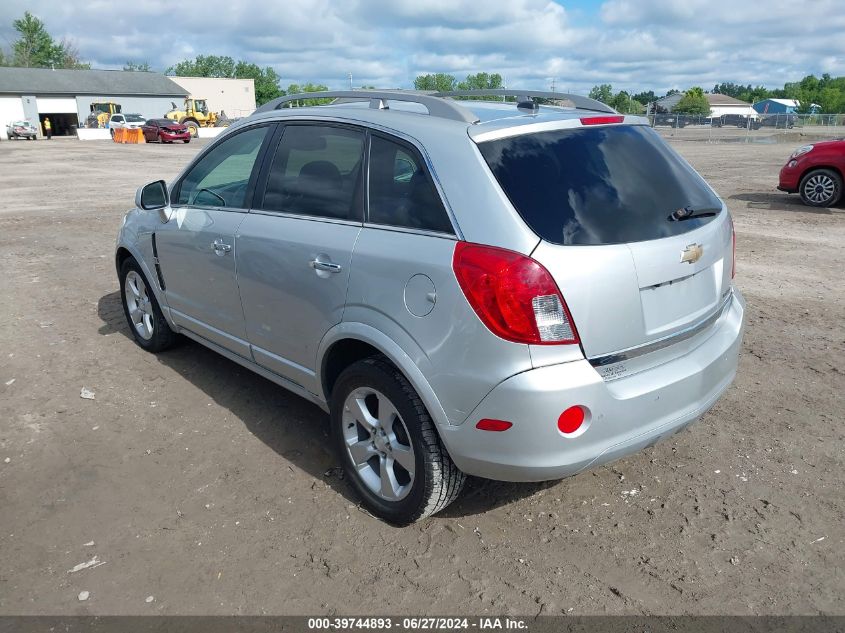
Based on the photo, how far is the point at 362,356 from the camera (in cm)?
336

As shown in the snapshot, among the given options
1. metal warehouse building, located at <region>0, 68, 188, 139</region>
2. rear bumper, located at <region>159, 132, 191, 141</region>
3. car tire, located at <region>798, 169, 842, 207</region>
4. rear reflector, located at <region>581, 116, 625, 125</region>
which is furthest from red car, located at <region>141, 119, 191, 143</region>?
rear reflector, located at <region>581, 116, 625, 125</region>

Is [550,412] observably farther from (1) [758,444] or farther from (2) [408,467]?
(1) [758,444]

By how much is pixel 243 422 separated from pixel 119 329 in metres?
2.42

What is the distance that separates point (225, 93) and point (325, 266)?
327ft

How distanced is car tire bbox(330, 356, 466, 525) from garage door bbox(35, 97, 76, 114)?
80498 millimetres

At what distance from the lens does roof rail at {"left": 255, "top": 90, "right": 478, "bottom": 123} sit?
3.02 metres

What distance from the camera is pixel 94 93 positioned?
74.3 metres

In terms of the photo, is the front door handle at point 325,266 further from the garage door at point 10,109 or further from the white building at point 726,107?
the white building at point 726,107

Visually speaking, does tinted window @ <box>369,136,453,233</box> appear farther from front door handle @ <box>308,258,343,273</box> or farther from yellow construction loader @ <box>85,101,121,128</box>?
yellow construction loader @ <box>85,101,121,128</box>

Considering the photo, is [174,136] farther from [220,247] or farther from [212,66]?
[212,66]

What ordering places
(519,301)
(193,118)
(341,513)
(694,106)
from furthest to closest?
1. (694,106)
2. (193,118)
3. (341,513)
4. (519,301)

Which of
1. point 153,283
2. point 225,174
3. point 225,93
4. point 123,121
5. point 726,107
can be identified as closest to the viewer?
point 225,174

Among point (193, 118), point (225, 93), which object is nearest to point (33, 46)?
point (225, 93)

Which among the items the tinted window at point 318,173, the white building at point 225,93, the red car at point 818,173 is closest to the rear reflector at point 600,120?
the tinted window at point 318,173
